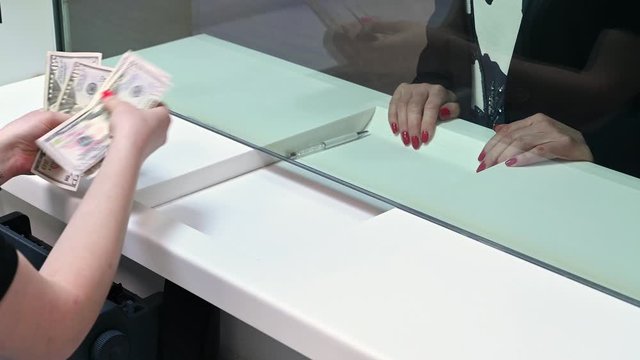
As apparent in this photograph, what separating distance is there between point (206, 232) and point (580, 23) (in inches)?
23.8

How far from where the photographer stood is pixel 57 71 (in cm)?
125

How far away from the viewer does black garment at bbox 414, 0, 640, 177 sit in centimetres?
108

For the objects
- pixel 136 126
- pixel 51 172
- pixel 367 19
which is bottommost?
pixel 51 172

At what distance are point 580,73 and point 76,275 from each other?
71 cm

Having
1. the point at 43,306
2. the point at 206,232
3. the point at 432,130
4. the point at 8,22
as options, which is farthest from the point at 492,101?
the point at 8,22

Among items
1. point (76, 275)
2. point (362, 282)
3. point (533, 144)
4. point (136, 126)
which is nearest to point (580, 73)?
point (533, 144)

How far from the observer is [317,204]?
118cm

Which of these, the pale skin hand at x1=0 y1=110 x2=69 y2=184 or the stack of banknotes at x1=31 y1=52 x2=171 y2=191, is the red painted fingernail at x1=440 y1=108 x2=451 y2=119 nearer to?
the stack of banknotes at x1=31 y1=52 x2=171 y2=191

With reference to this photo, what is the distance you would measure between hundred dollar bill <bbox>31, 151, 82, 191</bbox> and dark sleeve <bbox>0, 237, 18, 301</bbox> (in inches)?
13.8

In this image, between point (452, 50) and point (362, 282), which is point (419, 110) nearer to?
point (452, 50)

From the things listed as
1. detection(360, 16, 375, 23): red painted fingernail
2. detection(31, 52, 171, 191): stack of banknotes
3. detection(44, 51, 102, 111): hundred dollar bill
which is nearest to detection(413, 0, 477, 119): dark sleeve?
detection(360, 16, 375, 23): red painted fingernail

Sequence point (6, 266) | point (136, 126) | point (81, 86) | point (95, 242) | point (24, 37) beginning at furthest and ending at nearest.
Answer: point (24, 37) → point (81, 86) → point (136, 126) → point (95, 242) → point (6, 266)

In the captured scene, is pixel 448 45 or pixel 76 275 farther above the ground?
pixel 448 45

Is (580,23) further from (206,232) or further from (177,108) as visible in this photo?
(177,108)
